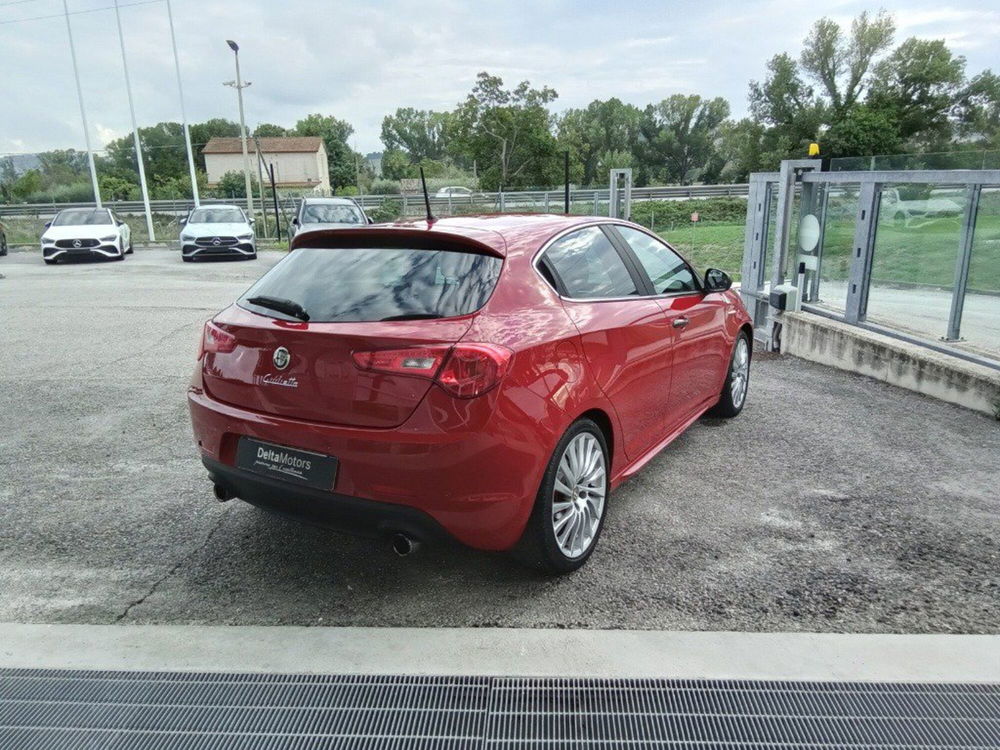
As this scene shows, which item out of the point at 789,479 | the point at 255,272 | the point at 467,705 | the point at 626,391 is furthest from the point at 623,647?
the point at 255,272

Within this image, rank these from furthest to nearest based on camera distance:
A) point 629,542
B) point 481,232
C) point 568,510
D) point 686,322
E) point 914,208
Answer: point 914,208 < point 686,322 < point 629,542 < point 481,232 < point 568,510

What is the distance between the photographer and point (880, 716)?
8.00 feet

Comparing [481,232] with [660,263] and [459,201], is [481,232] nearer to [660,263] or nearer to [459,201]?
[660,263]

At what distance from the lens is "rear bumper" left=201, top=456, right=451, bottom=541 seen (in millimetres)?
2840

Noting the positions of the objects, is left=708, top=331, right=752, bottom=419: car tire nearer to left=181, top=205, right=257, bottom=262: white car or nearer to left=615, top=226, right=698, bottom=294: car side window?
left=615, top=226, right=698, bottom=294: car side window

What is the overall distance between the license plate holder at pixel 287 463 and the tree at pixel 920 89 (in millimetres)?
61898

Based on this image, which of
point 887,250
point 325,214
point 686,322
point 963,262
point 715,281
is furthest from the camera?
point 325,214

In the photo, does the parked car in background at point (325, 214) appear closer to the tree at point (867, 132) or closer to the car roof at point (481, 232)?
the car roof at point (481, 232)

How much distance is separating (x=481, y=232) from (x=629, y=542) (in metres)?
1.68

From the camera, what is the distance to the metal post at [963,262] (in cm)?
602

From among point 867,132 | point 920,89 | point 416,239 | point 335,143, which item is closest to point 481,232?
point 416,239

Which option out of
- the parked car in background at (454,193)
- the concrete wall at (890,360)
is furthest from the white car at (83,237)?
the concrete wall at (890,360)

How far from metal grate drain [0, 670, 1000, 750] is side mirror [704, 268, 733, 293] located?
282cm

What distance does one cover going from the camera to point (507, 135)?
49781mm
